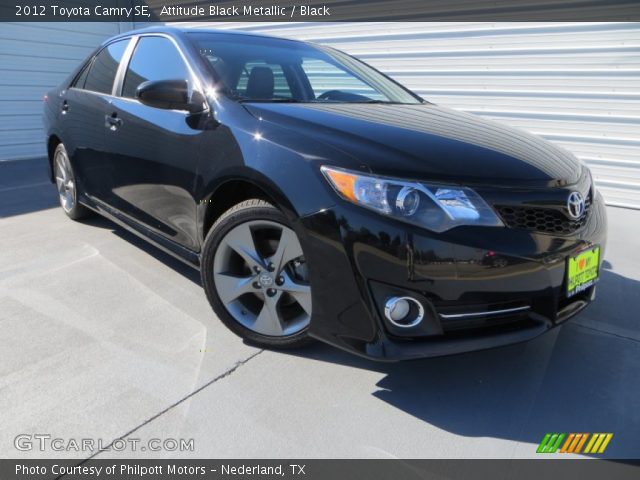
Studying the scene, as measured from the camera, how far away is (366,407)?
191 centimetres

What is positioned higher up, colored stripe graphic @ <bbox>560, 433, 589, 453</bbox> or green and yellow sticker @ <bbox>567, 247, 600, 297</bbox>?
green and yellow sticker @ <bbox>567, 247, 600, 297</bbox>

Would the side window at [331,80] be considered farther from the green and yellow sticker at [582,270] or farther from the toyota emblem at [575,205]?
the green and yellow sticker at [582,270]

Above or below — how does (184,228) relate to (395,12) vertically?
below

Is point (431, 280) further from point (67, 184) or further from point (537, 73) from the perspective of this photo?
point (537, 73)

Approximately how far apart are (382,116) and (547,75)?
12.0 ft

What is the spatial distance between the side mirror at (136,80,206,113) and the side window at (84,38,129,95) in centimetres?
100

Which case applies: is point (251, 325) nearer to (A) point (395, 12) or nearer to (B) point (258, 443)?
(B) point (258, 443)

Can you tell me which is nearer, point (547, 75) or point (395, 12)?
point (547, 75)

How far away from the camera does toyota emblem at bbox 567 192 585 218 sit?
193 cm

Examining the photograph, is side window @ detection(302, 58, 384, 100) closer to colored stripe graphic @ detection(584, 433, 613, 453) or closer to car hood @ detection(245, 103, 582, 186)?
car hood @ detection(245, 103, 582, 186)

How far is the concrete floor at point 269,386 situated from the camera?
1736mm

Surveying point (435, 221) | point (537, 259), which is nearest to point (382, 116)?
point (435, 221)

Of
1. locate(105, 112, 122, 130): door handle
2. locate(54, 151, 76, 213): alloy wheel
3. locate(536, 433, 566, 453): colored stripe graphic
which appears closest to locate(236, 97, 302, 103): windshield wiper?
locate(105, 112, 122, 130): door handle

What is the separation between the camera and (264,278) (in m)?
2.14
